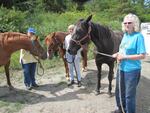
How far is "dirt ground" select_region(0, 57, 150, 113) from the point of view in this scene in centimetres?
692

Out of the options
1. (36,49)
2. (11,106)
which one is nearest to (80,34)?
(36,49)

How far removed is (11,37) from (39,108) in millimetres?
1836

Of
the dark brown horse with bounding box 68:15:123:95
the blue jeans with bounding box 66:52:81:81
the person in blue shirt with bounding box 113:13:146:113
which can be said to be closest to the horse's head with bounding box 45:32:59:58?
the blue jeans with bounding box 66:52:81:81

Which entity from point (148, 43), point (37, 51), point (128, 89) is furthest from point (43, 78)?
point (148, 43)

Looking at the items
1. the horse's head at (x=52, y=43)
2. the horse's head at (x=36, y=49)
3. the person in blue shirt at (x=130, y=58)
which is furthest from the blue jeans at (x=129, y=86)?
the horse's head at (x=52, y=43)

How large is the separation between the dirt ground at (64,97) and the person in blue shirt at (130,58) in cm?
124

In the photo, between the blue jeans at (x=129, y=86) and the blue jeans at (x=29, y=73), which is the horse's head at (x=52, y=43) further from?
the blue jeans at (x=129, y=86)

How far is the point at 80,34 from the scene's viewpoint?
266 inches

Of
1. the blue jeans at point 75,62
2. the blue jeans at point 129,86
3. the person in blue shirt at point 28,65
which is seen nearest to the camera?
the blue jeans at point 129,86

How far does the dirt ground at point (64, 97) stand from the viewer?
6.92 meters

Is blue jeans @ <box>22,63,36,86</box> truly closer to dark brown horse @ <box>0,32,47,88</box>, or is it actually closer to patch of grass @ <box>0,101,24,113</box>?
dark brown horse @ <box>0,32,47,88</box>

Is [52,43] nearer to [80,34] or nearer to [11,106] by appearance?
[80,34]

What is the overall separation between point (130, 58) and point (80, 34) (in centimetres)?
180

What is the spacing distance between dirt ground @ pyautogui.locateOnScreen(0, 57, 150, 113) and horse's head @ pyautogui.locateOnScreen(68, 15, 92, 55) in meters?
1.26
